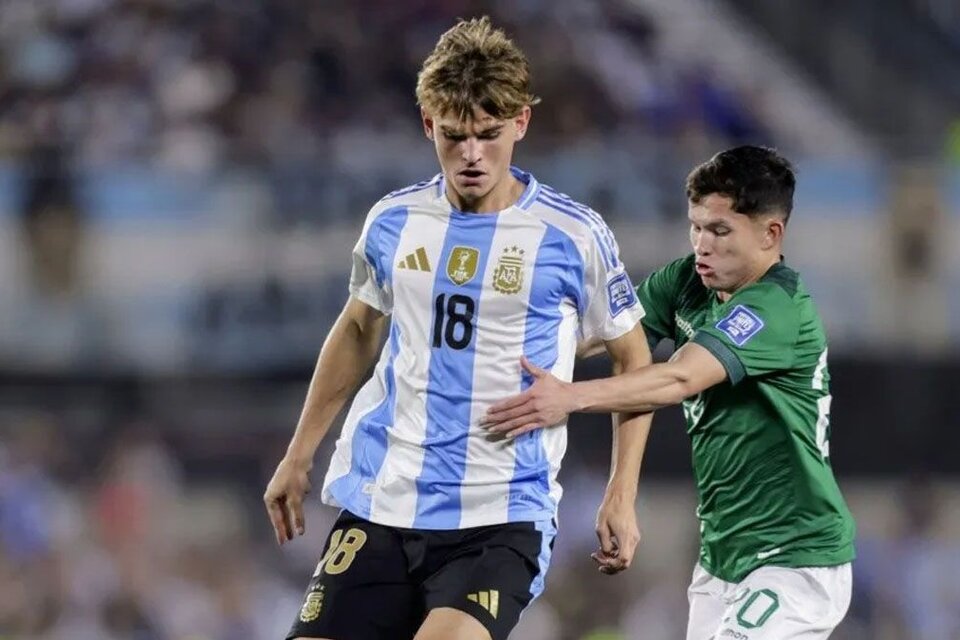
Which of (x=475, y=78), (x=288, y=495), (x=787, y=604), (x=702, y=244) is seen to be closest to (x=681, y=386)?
(x=702, y=244)

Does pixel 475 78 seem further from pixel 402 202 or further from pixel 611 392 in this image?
pixel 611 392

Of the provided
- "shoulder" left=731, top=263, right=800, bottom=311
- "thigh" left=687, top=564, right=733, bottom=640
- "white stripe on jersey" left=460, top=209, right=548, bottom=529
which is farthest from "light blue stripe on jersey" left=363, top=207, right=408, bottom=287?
"thigh" left=687, top=564, right=733, bottom=640

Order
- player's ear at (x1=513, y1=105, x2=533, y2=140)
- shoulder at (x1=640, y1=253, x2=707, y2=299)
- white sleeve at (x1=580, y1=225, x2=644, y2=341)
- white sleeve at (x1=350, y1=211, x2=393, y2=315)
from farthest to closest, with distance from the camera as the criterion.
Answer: shoulder at (x1=640, y1=253, x2=707, y2=299) < white sleeve at (x1=350, y1=211, x2=393, y2=315) < white sleeve at (x1=580, y1=225, x2=644, y2=341) < player's ear at (x1=513, y1=105, x2=533, y2=140)

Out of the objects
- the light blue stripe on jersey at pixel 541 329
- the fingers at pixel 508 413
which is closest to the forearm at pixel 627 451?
the light blue stripe on jersey at pixel 541 329

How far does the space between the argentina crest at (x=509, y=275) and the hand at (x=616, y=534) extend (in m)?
0.62

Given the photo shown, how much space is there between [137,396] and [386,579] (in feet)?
18.5

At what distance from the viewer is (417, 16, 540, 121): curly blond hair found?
14.4 feet

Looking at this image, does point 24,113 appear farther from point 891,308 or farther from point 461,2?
point 891,308

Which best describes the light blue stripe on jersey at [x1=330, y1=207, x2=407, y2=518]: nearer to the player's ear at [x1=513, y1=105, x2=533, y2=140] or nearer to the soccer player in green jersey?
the player's ear at [x1=513, y1=105, x2=533, y2=140]

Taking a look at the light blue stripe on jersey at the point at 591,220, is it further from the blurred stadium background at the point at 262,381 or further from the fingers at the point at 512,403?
the blurred stadium background at the point at 262,381

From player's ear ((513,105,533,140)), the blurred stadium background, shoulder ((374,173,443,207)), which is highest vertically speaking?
player's ear ((513,105,533,140))

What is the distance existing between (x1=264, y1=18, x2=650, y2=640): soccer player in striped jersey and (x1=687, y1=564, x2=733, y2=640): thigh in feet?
1.51

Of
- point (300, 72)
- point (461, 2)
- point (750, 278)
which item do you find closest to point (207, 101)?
point (300, 72)

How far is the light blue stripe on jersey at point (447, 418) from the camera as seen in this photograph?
448 cm
